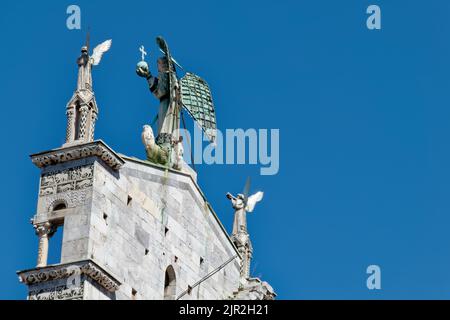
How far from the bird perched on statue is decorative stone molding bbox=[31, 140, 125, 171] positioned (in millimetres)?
3280

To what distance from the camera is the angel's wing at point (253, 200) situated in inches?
2201

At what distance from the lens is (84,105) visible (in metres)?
47.7

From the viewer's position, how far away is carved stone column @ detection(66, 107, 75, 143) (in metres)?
47.3

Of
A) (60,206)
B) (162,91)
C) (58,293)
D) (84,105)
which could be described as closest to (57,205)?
(60,206)

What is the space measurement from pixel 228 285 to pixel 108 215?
7.63 m

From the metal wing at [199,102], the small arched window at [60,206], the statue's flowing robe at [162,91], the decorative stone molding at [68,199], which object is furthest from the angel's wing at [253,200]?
the small arched window at [60,206]

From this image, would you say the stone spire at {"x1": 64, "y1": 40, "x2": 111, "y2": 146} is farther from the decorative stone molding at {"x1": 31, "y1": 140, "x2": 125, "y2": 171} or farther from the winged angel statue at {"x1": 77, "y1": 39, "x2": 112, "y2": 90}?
the decorative stone molding at {"x1": 31, "y1": 140, "x2": 125, "y2": 171}

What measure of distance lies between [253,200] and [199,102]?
3940 mm

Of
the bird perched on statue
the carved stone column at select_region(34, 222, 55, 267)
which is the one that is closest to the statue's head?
the bird perched on statue

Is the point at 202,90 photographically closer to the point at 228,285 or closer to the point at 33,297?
the point at 228,285

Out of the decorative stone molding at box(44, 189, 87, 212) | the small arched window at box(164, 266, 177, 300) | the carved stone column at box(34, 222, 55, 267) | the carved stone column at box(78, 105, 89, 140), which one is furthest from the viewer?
the small arched window at box(164, 266, 177, 300)

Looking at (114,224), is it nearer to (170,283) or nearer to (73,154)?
(73,154)

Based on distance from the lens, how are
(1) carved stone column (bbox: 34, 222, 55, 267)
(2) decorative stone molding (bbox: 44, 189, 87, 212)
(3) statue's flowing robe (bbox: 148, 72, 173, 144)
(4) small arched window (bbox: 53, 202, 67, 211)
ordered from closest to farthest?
1. (1) carved stone column (bbox: 34, 222, 55, 267)
2. (2) decorative stone molding (bbox: 44, 189, 87, 212)
3. (4) small arched window (bbox: 53, 202, 67, 211)
4. (3) statue's flowing robe (bbox: 148, 72, 173, 144)

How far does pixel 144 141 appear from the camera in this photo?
50.4m
